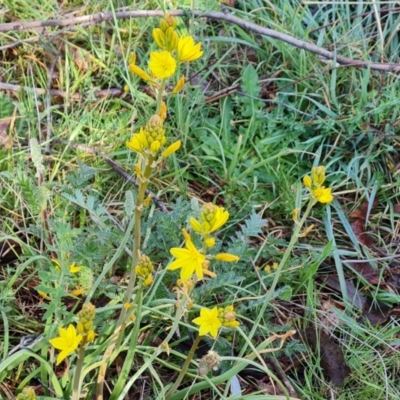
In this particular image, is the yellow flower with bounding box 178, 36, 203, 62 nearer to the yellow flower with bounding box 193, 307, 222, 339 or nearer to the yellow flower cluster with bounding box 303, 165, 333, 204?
the yellow flower cluster with bounding box 303, 165, 333, 204

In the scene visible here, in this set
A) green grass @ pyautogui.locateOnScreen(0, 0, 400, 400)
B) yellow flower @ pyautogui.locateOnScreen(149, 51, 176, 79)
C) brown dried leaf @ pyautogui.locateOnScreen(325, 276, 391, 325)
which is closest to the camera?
yellow flower @ pyautogui.locateOnScreen(149, 51, 176, 79)

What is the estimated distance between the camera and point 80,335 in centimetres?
103

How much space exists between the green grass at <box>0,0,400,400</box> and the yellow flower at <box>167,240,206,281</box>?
0.41 meters

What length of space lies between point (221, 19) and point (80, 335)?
1.78 meters

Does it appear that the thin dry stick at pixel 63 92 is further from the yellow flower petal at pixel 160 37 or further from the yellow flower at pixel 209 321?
the yellow flower at pixel 209 321

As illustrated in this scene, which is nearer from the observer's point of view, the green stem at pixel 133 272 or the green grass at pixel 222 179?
the green stem at pixel 133 272

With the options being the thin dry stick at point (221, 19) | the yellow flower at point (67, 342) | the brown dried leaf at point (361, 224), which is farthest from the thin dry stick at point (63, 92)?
the yellow flower at point (67, 342)

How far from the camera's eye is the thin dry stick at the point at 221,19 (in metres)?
2.39

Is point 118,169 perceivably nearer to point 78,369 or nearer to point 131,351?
point 131,351

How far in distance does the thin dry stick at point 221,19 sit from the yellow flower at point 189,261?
5.08 feet

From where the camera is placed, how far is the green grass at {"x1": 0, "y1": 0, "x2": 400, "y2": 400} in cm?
167

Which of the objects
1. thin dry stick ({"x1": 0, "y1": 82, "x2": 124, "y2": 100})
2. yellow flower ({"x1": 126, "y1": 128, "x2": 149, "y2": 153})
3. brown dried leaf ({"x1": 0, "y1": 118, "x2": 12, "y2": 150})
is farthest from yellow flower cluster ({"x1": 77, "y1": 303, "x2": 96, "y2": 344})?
thin dry stick ({"x1": 0, "y1": 82, "x2": 124, "y2": 100})

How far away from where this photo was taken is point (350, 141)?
7.62 feet

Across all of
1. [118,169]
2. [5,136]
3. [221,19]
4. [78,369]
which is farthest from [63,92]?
[78,369]
